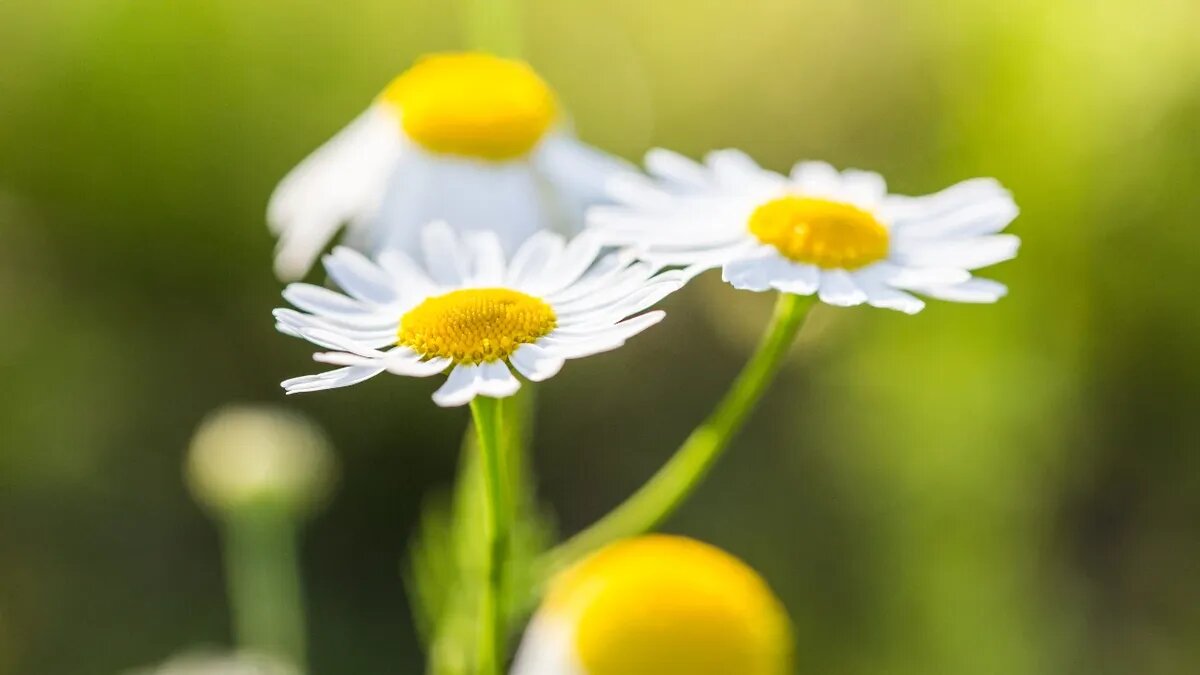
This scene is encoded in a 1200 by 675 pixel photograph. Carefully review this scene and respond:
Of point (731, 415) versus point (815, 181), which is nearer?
point (731, 415)

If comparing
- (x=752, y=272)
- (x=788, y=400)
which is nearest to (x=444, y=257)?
(x=752, y=272)

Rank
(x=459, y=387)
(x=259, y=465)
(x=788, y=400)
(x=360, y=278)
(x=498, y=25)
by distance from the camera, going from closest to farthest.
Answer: (x=459, y=387), (x=360, y=278), (x=498, y=25), (x=259, y=465), (x=788, y=400)

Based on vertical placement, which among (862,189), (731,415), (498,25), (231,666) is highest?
(498,25)

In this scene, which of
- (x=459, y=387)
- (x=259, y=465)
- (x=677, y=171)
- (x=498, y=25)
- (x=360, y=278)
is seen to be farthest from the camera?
(x=259, y=465)

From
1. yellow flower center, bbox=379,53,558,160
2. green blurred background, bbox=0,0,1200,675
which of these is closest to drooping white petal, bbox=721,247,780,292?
yellow flower center, bbox=379,53,558,160

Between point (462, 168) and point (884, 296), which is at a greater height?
point (462, 168)

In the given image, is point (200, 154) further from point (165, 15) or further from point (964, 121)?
point (964, 121)

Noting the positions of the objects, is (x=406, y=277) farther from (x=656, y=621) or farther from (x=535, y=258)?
(x=656, y=621)

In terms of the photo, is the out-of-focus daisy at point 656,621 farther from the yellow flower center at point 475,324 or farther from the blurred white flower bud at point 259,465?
the blurred white flower bud at point 259,465
